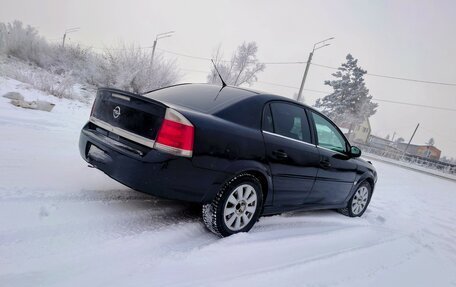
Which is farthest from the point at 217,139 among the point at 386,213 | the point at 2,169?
the point at 386,213

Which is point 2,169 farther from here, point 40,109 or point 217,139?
point 40,109

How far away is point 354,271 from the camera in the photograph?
3262 millimetres

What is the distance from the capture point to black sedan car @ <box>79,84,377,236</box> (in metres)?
2.97

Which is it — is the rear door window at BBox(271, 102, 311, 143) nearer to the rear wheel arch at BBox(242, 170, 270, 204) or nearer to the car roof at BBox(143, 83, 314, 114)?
the car roof at BBox(143, 83, 314, 114)

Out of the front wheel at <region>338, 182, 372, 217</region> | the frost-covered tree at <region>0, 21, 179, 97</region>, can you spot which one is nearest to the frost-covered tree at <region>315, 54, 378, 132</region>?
the frost-covered tree at <region>0, 21, 179, 97</region>

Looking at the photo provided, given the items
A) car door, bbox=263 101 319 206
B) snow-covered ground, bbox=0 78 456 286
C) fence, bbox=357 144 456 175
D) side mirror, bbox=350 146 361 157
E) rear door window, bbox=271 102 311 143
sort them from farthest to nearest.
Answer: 1. fence, bbox=357 144 456 175
2. side mirror, bbox=350 146 361 157
3. rear door window, bbox=271 102 311 143
4. car door, bbox=263 101 319 206
5. snow-covered ground, bbox=0 78 456 286

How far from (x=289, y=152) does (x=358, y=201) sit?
2449mm

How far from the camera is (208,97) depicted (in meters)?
3.79

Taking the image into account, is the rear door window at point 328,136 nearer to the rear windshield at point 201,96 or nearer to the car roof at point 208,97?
the car roof at point 208,97

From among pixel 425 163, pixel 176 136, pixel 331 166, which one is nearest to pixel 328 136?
pixel 331 166

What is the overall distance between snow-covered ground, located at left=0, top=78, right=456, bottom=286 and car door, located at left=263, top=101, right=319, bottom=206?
500mm

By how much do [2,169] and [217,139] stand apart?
2.67m

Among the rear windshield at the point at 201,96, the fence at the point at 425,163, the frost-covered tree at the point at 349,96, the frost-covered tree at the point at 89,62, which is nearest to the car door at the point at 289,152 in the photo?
the rear windshield at the point at 201,96

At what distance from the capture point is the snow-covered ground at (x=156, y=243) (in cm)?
244
